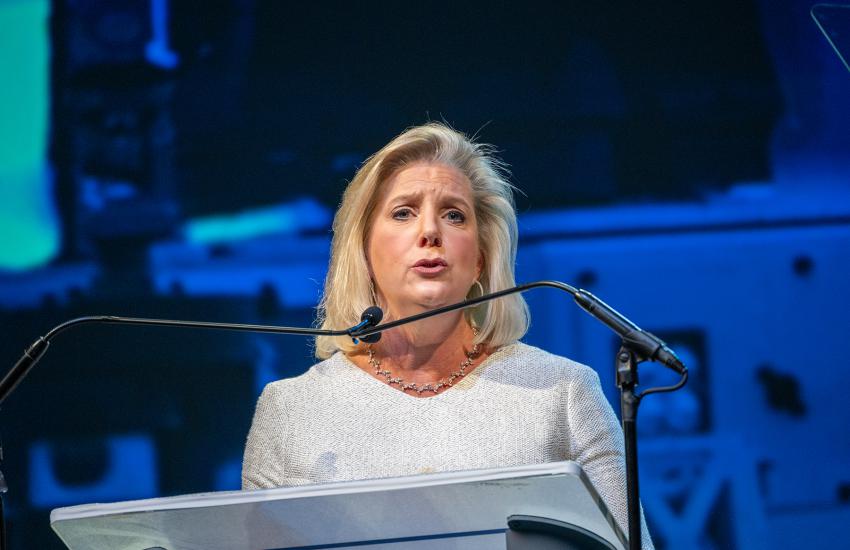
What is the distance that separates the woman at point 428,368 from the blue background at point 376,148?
0.83m

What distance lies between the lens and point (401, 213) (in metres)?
2.30

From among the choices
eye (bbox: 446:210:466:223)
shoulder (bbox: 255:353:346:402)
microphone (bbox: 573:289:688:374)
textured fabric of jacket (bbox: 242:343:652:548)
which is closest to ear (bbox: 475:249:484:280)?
eye (bbox: 446:210:466:223)

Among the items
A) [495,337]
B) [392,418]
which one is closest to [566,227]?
[495,337]

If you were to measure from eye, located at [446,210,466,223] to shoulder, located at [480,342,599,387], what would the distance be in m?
0.28

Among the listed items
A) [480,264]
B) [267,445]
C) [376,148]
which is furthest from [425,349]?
[376,148]

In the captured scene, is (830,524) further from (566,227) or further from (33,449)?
(33,449)

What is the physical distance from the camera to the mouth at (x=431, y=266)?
2189 mm

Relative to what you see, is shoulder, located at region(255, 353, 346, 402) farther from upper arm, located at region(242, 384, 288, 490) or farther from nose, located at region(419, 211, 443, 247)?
nose, located at region(419, 211, 443, 247)

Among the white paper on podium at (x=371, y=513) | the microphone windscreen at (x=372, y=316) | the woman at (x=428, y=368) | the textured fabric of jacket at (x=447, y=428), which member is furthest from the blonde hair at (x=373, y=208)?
the white paper on podium at (x=371, y=513)

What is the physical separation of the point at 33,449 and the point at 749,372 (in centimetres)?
206

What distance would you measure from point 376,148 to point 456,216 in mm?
1035

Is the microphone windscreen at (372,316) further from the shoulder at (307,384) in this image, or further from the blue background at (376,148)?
the blue background at (376,148)

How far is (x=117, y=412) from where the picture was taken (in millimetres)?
3156

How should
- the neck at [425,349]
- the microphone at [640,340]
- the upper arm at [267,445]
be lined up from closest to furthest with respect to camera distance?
the microphone at [640,340]
the upper arm at [267,445]
the neck at [425,349]
